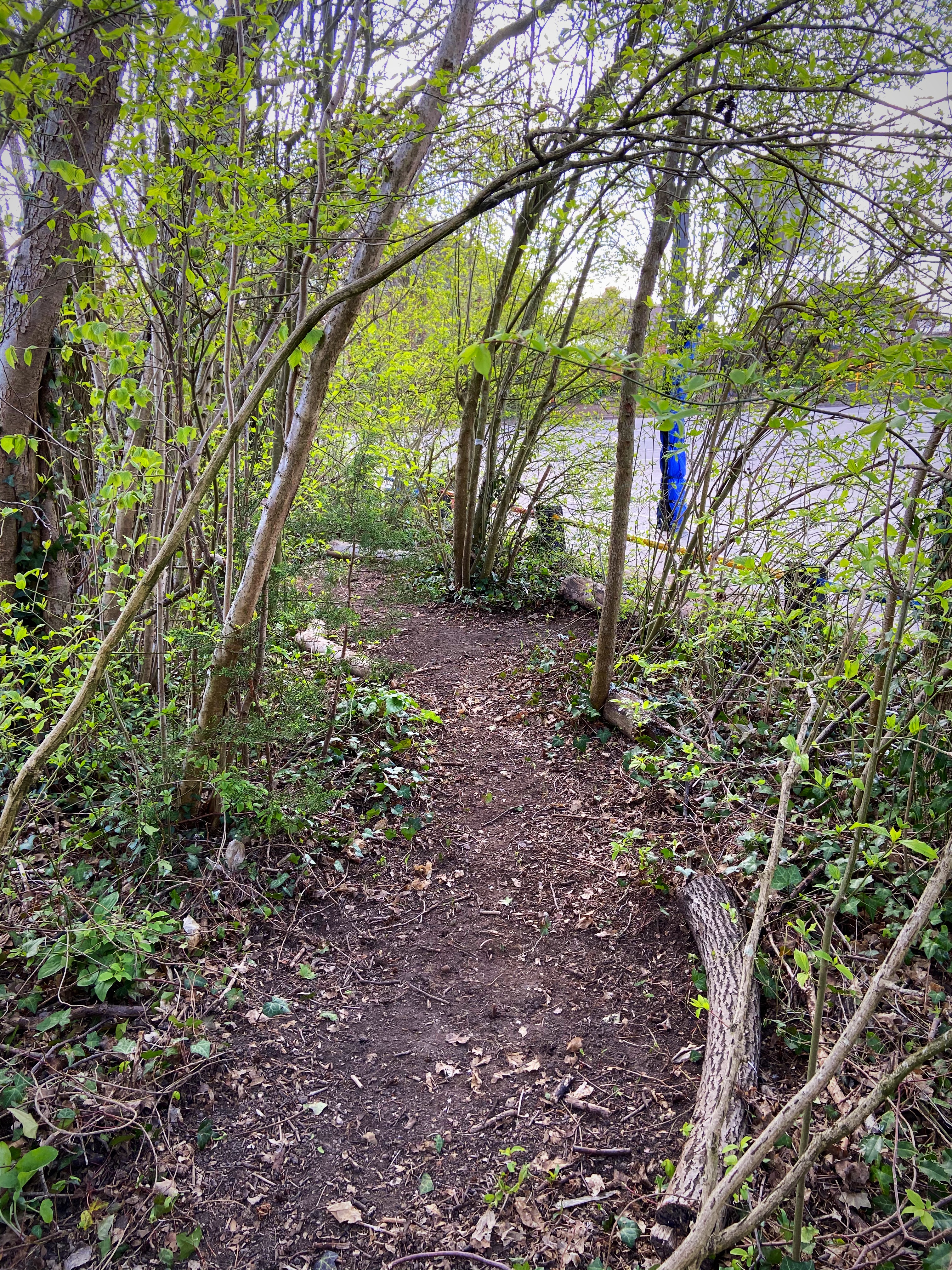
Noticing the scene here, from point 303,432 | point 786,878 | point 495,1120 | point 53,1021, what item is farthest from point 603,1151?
point 303,432

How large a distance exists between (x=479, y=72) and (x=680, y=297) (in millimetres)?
1725

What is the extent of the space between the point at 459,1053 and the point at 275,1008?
2.52 ft

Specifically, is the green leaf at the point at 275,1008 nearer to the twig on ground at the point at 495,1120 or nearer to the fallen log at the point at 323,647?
the twig on ground at the point at 495,1120

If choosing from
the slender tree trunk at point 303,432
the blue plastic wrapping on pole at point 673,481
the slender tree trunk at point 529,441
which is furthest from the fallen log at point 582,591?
the slender tree trunk at point 303,432

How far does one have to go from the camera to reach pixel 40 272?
3391 millimetres

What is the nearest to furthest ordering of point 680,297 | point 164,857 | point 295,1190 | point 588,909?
point 295,1190 → point 164,857 → point 588,909 → point 680,297

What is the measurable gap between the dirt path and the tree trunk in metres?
0.91

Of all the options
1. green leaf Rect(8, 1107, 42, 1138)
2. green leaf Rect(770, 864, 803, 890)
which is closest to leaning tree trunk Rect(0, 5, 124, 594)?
green leaf Rect(8, 1107, 42, 1138)

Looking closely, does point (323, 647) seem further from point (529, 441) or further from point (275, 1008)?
point (529, 441)

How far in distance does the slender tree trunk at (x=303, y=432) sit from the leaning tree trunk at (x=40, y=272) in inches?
42.4

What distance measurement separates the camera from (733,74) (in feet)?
11.4

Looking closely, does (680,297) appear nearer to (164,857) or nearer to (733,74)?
(733,74)

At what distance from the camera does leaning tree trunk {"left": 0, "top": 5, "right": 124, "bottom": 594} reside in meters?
3.12

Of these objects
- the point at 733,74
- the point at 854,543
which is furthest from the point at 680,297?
the point at 854,543
